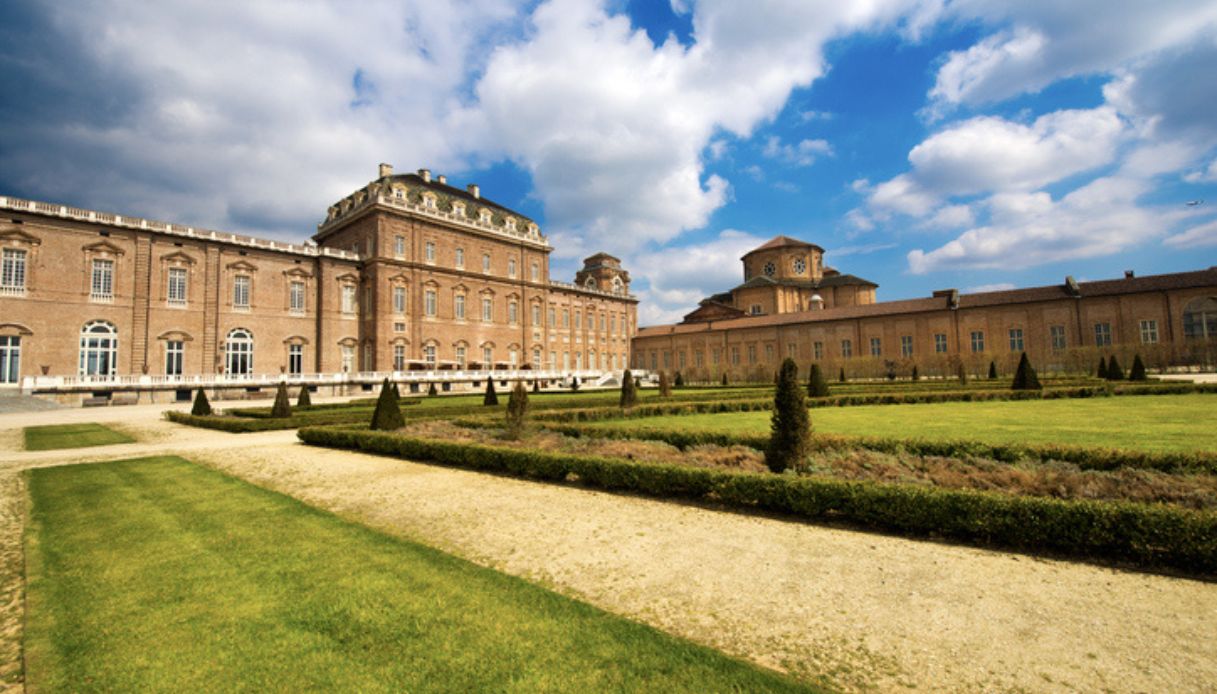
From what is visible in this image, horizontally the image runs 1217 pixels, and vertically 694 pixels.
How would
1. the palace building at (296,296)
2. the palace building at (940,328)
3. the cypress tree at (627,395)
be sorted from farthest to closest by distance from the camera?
the palace building at (940,328) < the palace building at (296,296) < the cypress tree at (627,395)

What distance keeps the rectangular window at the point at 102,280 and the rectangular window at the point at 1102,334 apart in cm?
5803

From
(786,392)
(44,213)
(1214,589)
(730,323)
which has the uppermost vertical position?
(44,213)

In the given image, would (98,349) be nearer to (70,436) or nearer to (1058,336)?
(70,436)

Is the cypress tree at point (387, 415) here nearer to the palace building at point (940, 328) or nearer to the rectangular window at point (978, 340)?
the palace building at point (940, 328)

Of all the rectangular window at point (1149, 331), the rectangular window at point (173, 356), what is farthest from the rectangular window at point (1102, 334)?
the rectangular window at point (173, 356)

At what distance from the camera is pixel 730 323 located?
51.3 meters

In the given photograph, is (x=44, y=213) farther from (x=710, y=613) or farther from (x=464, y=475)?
(x=710, y=613)

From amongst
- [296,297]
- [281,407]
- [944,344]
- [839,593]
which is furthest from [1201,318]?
[296,297]

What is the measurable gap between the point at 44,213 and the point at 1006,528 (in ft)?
134

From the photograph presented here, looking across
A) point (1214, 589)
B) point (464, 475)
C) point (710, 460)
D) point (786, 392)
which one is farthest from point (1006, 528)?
point (464, 475)

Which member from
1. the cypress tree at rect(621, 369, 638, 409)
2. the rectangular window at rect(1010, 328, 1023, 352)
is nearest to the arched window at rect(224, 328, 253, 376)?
the cypress tree at rect(621, 369, 638, 409)

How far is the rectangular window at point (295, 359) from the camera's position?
36.1 meters

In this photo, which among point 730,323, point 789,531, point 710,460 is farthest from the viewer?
point 730,323

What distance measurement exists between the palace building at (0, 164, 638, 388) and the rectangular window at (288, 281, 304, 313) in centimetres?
9
